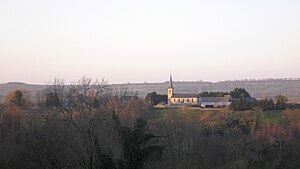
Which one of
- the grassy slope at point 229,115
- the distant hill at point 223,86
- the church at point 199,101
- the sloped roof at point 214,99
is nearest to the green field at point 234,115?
the grassy slope at point 229,115

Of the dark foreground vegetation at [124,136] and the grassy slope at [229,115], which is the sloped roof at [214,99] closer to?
the grassy slope at [229,115]

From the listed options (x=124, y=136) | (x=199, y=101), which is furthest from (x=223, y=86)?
(x=124, y=136)

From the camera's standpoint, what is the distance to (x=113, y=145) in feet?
73.8

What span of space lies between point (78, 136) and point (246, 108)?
122 ft

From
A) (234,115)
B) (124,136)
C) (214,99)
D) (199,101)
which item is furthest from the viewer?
(199,101)

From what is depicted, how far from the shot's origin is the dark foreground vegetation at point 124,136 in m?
17.3

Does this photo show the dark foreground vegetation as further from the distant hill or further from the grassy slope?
the distant hill

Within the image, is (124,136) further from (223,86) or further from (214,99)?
(223,86)

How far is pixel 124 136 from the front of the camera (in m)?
15.9

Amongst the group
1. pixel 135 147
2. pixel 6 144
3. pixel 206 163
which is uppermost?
pixel 135 147

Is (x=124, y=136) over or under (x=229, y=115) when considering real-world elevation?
over

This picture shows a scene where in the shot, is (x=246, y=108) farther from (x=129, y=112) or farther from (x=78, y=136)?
(x=78, y=136)

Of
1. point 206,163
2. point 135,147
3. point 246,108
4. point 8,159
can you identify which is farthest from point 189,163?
point 246,108

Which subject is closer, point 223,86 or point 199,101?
point 199,101
